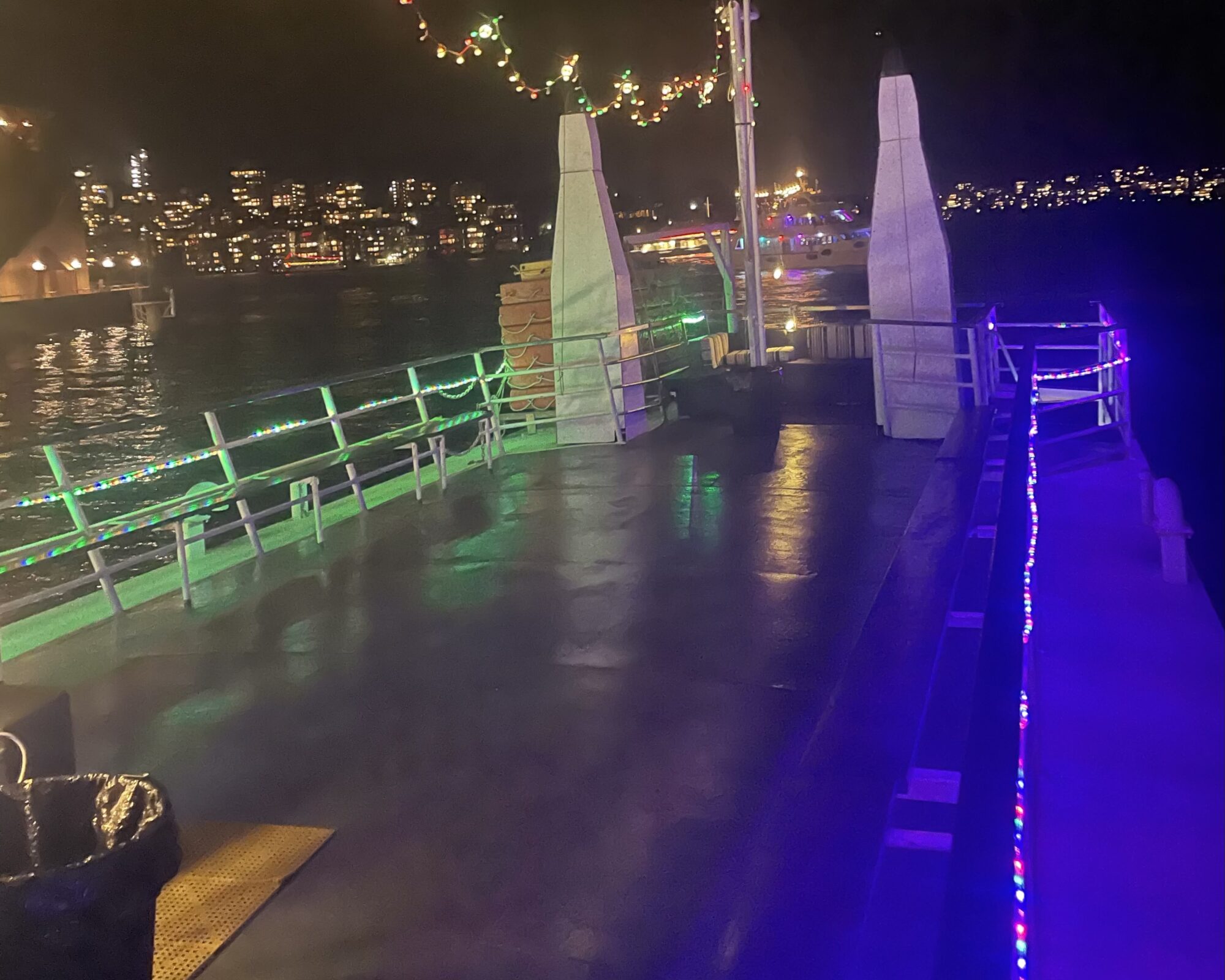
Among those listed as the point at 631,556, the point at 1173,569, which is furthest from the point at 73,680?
the point at 1173,569

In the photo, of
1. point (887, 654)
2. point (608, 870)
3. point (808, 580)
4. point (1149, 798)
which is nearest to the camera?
point (887, 654)

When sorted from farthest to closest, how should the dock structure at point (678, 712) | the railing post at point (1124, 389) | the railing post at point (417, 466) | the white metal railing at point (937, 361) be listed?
the railing post at point (1124, 389), the white metal railing at point (937, 361), the railing post at point (417, 466), the dock structure at point (678, 712)

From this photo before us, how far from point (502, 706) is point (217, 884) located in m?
1.85

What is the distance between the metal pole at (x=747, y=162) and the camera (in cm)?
1070

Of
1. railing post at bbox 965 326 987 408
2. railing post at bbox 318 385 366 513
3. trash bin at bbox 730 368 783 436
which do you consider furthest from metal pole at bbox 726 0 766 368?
railing post at bbox 318 385 366 513

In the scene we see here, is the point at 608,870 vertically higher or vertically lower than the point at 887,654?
lower

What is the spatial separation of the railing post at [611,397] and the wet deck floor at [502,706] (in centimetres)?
244

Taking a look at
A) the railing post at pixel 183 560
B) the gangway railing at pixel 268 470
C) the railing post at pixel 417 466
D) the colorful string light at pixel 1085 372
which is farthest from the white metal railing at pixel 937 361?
the railing post at pixel 183 560

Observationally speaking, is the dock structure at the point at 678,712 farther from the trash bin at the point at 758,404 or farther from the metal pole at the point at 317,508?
the trash bin at the point at 758,404

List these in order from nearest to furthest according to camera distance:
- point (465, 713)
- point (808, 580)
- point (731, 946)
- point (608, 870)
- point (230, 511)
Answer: point (731, 946) < point (608, 870) < point (465, 713) < point (808, 580) < point (230, 511)

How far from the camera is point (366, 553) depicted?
757cm

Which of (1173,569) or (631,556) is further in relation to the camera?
(631,556)

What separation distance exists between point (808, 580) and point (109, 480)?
14.1 ft

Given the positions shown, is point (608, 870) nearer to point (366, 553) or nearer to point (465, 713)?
point (465, 713)
